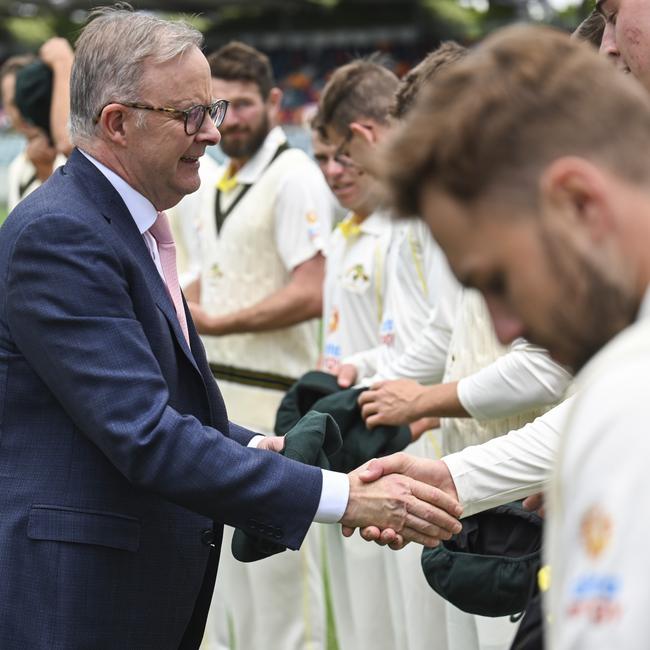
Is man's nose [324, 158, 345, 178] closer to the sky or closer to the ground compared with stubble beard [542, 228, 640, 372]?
closer to the ground

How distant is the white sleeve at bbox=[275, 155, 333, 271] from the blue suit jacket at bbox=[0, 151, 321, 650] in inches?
102

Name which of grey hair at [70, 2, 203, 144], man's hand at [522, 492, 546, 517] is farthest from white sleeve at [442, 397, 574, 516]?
grey hair at [70, 2, 203, 144]

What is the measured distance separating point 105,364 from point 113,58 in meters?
0.79

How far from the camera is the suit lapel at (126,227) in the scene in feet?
9.25

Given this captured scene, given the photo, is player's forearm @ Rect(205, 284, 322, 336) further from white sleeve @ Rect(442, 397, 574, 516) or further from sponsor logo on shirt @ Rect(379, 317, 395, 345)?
white sleeve @ Rect(442, 397, 574, 516)

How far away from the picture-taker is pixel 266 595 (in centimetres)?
538

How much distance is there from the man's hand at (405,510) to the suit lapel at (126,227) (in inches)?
20.9

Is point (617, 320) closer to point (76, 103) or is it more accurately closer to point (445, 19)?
point (76, 103)

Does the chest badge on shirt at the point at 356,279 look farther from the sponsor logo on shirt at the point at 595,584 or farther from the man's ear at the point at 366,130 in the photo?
the sponsor logo on shirt at the point at 595,584

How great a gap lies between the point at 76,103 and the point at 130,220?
37 centimetres

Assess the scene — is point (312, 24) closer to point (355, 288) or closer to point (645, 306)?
point (355, 288)

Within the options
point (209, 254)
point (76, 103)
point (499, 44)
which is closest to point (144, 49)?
point (76, 103)

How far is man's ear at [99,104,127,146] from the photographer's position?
292 cm

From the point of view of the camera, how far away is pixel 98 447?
109 inches
